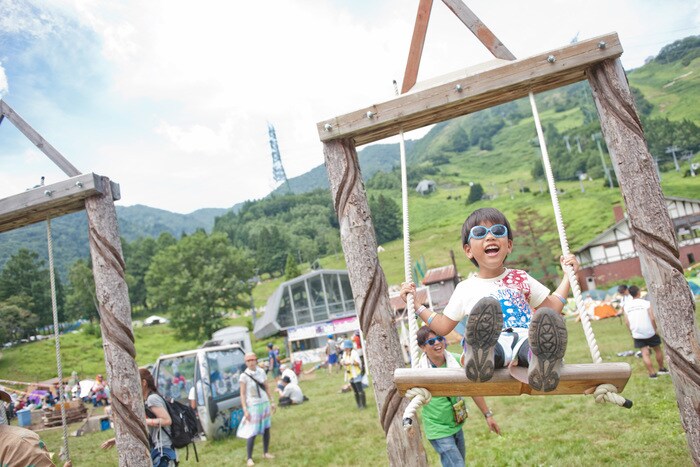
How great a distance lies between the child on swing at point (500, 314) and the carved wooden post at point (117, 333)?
3120mm

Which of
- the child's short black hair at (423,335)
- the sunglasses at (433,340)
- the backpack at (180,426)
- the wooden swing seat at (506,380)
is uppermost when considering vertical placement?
the child's short black hair at (423,335)

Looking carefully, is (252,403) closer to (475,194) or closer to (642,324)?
(642,324)

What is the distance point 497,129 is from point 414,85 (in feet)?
635

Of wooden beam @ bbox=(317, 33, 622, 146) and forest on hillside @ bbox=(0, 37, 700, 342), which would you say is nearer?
wooden beam @ bbox=(317, 33, 622, 146)

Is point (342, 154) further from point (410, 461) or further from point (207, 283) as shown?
point (207, 283)

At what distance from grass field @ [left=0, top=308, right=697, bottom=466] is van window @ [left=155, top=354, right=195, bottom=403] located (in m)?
1.82

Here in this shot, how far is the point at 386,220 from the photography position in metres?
94.7

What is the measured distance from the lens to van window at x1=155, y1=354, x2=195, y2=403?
491 inches

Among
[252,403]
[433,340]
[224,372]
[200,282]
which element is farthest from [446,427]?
[200,282]

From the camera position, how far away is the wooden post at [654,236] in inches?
141

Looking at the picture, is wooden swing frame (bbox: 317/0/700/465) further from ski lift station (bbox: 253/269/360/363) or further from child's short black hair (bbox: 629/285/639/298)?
ski lift station (bbox: 253/269/360/363)

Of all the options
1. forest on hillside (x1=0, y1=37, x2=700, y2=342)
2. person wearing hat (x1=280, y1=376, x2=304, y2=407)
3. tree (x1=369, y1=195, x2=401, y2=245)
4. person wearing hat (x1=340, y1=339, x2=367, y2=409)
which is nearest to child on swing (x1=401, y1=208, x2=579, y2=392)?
person wearing hat (x1=340, y1=339, x2=367, y2=409)

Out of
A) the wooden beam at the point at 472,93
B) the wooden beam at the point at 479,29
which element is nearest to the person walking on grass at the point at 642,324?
the wooden beam at the point at 472,93

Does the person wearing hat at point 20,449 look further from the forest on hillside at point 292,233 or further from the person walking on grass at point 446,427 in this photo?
the forest on hillside at point 292,233
